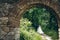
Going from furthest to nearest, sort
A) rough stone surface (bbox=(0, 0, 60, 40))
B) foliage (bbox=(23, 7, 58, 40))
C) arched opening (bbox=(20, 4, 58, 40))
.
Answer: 1. foliage (bbox=(23, 7, 58, 40))
2. arched opening (bbox=(20, 4, 58, 40))
3. rough stone surface (bbox=(0, 0, 60, 40))

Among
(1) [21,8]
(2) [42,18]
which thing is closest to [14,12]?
(1) [21,8]

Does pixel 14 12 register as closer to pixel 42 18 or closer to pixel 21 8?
pixel 21 8

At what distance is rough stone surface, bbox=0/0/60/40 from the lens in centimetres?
1043

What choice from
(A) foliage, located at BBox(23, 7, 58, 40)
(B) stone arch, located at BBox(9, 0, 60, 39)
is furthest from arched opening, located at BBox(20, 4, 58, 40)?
(B) stone arch, located at BBox(9, 0, 60, 39)

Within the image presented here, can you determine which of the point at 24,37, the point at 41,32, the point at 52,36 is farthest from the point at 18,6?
the point at 41,32

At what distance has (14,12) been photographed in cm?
1052

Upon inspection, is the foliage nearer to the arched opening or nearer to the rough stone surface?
the arched opening

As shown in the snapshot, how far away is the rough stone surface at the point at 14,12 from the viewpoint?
10.4 m

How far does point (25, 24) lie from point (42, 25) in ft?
19.3

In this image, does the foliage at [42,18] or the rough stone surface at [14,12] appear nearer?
the rough stone surface at [14,12]

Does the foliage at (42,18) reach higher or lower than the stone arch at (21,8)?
lower

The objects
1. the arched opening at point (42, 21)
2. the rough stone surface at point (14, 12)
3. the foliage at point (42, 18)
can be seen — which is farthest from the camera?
the foliage at point (42, 18)

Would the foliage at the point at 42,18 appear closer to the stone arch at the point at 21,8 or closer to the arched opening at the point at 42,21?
the arched opening at the point at 42,21

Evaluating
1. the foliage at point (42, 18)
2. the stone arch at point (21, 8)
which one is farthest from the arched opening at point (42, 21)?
the stone arch at point (21, 8)
